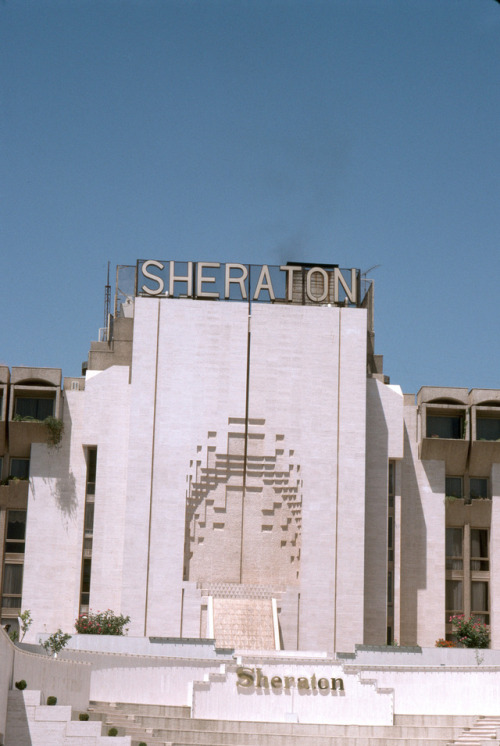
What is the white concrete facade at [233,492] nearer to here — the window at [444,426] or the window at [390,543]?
the window at [390,543]

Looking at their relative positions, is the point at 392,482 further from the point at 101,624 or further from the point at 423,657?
the point at 101,624

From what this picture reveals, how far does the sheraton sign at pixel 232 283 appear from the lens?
212 feet

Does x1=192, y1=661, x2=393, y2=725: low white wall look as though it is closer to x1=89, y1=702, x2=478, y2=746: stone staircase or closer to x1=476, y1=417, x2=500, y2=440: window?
x1=89, y1=702, x2=478, y2=746: stone staircase

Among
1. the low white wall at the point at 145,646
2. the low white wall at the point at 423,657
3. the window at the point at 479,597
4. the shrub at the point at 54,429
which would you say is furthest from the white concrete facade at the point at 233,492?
the low white wall at the point at 423,657

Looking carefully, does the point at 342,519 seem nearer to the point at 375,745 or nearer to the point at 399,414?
the point at 399,414

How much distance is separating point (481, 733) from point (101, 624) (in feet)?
61.8

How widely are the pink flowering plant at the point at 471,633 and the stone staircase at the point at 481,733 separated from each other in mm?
11263

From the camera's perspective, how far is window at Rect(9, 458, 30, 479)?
67250 mm

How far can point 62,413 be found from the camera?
65.7m

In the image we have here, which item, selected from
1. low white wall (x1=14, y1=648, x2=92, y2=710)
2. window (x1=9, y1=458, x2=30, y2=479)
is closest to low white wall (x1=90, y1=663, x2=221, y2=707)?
low white wall (x1=14, y1=648, x2=92, y2=710)

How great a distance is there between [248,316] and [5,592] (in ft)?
62.4

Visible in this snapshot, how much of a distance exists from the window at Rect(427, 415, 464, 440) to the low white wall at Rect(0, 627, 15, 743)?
33083 millimetres

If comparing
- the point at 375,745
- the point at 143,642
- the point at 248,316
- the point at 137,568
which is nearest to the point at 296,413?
the point at 248,316

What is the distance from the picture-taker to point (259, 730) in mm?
48000
